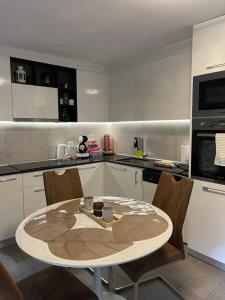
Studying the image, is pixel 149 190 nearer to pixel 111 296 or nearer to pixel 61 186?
pixel 61 186

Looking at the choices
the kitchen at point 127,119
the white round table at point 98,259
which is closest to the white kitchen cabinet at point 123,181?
the kitchen at point 127,119

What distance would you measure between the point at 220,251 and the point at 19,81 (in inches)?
114

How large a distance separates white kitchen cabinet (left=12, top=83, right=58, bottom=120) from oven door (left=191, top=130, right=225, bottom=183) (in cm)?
186

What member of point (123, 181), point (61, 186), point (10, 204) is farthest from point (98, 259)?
point (123, 181)

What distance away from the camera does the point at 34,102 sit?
295cm

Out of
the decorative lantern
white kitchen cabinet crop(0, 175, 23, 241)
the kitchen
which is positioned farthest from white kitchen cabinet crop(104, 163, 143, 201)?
the decorative lantern

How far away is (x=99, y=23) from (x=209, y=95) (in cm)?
120

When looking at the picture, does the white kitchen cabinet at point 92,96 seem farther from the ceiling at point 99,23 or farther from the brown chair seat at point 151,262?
the brown chair seat at point 151,262

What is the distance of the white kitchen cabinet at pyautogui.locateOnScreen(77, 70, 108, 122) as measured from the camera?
3.43 m

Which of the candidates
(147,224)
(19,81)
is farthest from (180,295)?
(19,81)

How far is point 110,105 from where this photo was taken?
3.73m

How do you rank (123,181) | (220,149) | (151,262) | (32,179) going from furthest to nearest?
1. (123,181)
2. (32,179)
3. (220,149)
4. (151,262)

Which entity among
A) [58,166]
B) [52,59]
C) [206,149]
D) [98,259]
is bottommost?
[98,259]

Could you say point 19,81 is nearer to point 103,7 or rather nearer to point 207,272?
point 103,7
